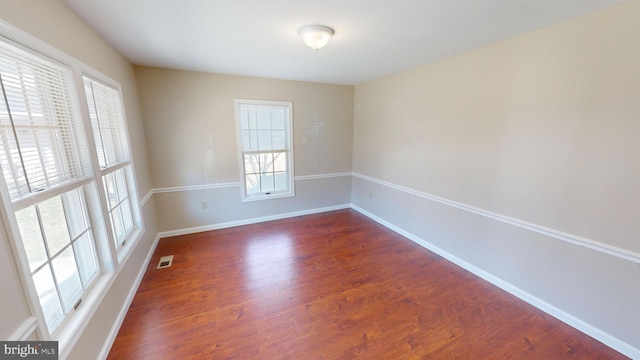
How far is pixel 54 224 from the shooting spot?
1310 millimetres

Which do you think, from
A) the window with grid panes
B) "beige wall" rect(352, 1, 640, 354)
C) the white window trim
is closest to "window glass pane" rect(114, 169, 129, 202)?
the white window trim

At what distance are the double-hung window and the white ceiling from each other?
0.97 meters

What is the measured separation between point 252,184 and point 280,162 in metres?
0.61

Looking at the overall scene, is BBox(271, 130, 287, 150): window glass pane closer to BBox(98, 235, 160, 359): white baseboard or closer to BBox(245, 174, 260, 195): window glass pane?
BBox(245, 174, 260, 195): window glass pane

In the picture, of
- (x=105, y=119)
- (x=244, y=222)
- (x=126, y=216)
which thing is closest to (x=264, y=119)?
(x=244, y=222)

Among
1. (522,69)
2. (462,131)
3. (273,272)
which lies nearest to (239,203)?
(273,272)

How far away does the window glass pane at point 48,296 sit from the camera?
3.84 ft

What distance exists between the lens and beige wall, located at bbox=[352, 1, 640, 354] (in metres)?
1.58

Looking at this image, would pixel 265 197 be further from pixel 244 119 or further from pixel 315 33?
pixel 315 33

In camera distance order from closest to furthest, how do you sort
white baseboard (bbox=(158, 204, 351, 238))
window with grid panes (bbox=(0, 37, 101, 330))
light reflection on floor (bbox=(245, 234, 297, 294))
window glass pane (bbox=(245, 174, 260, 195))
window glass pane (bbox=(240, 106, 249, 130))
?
window with grid panes (bbox=(0, 37, 101, 330))
light reflection on floor (bbox=(245, 234, 297, 294))
white baseboard (bbox=(158, 204, 351, 238))
window glass pane (bbox=(240, 106, 249, 130))
window glass pane (bbox=(245, 174, 260, 195))

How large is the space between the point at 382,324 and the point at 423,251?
1.44m

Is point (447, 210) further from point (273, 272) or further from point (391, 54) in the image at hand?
point (273, 272)

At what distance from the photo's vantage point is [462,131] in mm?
2559

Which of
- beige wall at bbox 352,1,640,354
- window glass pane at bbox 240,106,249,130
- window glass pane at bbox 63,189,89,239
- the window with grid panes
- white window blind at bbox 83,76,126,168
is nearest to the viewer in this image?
the window with grid panes
